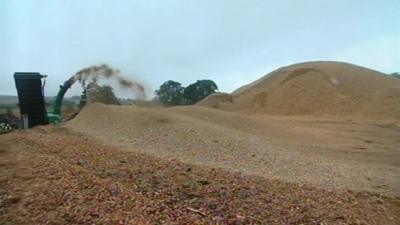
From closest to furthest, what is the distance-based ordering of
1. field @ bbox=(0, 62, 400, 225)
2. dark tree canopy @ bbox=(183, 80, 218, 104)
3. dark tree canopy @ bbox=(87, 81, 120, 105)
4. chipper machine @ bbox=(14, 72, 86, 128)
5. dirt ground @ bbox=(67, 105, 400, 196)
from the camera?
field @ bbox=(0, 62, 400, 225)
dirt ground @ bbox=(67, 105, 400, 196)
chipper machine @ bbox=(14, 72, 86, 128)
dark tree canopy @ bbox=(87, 81, 120, 105)
dark tree canopy @ bbox=(183, 80, 218, 104)

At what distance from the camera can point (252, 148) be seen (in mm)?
10820

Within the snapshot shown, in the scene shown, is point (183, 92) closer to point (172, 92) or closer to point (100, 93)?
point (172, 92)

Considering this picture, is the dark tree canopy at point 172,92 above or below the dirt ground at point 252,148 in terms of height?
above

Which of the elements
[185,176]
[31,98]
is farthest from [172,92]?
[185,176]

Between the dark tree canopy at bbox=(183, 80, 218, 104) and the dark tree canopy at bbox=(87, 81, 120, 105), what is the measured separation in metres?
15.7

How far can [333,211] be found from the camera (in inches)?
223

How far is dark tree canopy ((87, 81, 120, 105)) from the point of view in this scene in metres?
21.3

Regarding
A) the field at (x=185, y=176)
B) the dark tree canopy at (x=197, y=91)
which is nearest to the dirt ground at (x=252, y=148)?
the field at (x=185, y=176)

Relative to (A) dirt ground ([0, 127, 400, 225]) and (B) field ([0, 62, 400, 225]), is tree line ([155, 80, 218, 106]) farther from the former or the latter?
(A) dirt ground ([0, 127, 400, 225])

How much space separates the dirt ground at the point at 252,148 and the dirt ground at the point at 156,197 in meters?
1.01

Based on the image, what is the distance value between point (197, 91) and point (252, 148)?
92.1 feet

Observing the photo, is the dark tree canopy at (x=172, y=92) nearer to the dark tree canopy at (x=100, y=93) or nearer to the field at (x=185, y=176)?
the dark tree canopy at (x=100, y=93)

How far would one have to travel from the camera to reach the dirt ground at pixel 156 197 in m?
4.93

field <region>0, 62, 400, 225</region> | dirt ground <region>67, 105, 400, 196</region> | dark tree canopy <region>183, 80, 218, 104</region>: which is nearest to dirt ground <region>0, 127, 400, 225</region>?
field <region>0, 62, 400, 225</region>
